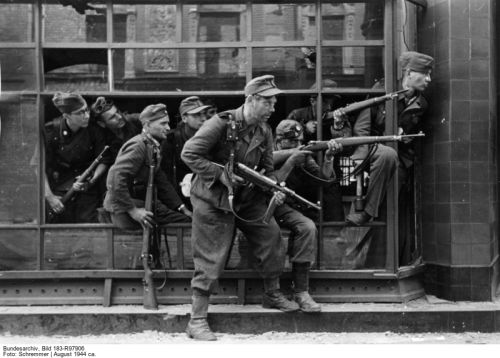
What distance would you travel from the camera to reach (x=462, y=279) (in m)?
6.73

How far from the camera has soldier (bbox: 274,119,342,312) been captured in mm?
6258

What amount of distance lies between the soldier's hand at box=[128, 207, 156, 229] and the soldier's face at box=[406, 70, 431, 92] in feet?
10.4

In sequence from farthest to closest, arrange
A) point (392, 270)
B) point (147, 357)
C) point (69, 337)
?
1. point (392, 270)
2. point (69, 337)
3. point (147, 357)

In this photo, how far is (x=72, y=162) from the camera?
688 centimetres


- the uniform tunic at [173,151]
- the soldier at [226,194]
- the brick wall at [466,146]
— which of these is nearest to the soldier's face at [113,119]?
the uniform tunic at [173,151]

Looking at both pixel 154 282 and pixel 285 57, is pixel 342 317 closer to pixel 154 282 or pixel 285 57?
pixel 154 282

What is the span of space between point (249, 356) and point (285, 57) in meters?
3.25

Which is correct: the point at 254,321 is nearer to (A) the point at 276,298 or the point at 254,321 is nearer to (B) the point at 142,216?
(A) the point at 276,298

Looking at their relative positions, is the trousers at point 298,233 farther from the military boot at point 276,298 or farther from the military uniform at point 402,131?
the military uniform at point 402,131

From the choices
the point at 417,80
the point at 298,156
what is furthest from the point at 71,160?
the point at 417,80

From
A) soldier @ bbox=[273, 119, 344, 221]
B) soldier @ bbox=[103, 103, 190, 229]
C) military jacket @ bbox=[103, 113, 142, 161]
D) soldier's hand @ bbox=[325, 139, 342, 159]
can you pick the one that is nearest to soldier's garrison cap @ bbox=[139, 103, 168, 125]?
soldier @ bbox=[103, 103, 190, 229]

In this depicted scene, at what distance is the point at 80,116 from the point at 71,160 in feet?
1.90

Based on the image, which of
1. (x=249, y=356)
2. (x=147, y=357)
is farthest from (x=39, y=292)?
(x=249, y=356)

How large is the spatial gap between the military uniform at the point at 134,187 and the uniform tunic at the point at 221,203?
711 mm
